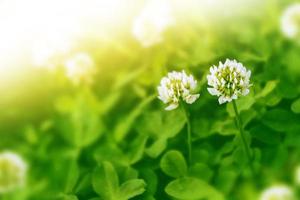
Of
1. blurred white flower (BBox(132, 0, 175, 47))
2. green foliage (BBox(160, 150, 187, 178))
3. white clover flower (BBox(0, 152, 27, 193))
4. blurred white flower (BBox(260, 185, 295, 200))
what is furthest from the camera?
blurred white flower (BBox(132, 0, 175, 47))

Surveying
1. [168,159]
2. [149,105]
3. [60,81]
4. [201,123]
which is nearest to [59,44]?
[60,81]

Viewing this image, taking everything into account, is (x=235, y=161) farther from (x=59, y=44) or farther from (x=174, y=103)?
(x=59, y=44)

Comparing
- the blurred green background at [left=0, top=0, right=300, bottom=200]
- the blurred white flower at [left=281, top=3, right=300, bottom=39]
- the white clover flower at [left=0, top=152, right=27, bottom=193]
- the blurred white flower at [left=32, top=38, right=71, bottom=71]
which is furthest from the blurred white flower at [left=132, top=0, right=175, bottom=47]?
the white clover flower at [left=0, top=152, right=27, bottom=193]

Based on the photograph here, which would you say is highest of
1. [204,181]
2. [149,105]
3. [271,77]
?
[149,105]

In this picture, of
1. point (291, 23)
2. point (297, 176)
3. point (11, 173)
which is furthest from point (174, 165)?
point (291, 23)

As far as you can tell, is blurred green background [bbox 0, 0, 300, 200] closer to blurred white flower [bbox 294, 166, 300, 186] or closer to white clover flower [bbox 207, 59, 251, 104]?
blurred white flower [bbox 294, 166, 300, 186]
